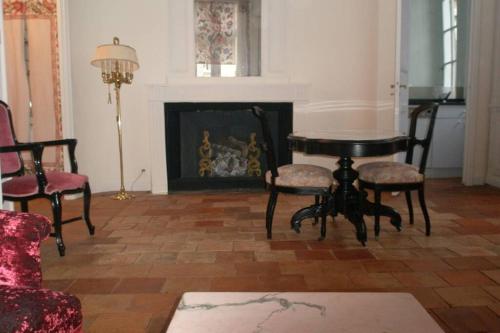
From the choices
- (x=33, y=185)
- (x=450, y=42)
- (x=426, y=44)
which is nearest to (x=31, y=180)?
(x=33, y=185)

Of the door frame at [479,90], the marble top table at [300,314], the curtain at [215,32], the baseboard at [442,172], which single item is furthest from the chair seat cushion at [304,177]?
the baseboard at [442,172]

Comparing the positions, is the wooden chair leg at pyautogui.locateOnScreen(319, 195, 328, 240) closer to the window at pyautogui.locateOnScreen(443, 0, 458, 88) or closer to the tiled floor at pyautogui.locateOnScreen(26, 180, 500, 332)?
the tiled floor at pyautogui.locateOnScreen(26, 180, 500, 332)

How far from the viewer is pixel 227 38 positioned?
4.99m

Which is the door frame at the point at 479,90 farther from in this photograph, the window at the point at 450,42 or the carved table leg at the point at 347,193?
the carved table leg at the point at 347,193

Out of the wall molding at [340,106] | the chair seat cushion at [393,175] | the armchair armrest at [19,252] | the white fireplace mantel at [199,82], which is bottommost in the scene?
the chair seat cushion at [393,175]

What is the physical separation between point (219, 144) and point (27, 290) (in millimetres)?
4081

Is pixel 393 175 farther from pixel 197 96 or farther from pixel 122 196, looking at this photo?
pixel 122 196

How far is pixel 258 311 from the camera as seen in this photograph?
1283 millimetres

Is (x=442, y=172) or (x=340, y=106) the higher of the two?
(x=340, y=106)

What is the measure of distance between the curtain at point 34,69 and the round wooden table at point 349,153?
272cm

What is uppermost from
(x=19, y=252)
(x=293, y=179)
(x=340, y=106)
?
(x=340, y=106)

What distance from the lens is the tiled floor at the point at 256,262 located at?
2.05 m

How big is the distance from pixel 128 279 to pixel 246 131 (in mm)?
2962

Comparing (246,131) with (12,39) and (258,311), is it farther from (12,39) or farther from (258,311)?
(258,311)
